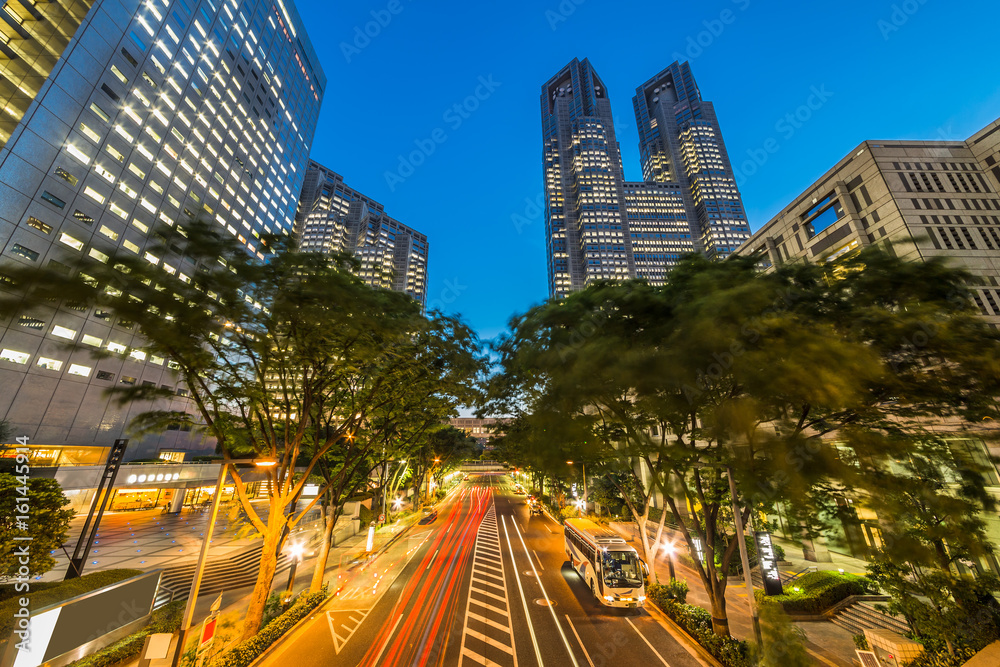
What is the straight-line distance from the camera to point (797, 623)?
14086mm

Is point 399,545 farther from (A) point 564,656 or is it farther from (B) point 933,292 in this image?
(B) point 933,292

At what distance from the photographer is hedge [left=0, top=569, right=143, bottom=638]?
26.0 ft

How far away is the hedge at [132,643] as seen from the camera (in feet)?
30.2

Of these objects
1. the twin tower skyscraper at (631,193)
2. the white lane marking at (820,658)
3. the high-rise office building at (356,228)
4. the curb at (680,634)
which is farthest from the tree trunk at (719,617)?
the high-rise office building at (356,228)

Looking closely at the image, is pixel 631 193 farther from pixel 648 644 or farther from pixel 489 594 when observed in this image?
pixel 648 644

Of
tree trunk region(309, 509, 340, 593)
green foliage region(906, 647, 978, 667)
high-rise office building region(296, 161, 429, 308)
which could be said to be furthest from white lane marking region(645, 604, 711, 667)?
high-rise office building region(296, 161, 429, 308)

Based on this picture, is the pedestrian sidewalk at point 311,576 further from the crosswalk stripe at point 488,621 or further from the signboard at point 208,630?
the crosswalk stripe at point 488,621

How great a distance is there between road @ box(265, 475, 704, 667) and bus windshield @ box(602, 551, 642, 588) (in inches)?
47.2

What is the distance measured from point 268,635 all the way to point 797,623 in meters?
19.2

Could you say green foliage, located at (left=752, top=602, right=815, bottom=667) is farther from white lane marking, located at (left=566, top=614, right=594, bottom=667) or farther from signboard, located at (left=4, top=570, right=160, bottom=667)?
signboard, located at (left=4, top=570, right=160, bottom=667)

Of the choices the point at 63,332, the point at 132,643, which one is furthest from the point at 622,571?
the point at 63,332

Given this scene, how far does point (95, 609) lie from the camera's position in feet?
29.9

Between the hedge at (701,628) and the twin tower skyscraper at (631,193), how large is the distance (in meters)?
98.9

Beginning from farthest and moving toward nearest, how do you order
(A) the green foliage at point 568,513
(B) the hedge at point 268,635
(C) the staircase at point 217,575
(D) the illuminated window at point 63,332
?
(A) the green foliage at point 568,513, (D) the illuminated window at point 63,332, (C) the staircase at point 217,575, (B) the hedge at point 268,635
